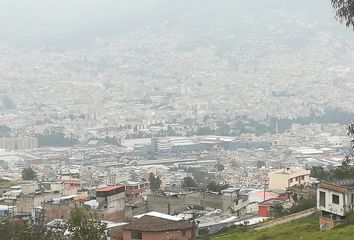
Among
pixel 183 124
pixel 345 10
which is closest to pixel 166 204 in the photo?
pixel 345 10

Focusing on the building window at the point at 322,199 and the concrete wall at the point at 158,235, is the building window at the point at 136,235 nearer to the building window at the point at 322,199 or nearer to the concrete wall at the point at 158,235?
the concrete wall at the point at 158,235

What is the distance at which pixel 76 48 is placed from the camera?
137 metres

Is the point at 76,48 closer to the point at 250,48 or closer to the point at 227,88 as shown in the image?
the point at 250,48

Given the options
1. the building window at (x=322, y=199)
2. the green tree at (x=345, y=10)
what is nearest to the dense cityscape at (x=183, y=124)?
the building window at (x=322, y=199)

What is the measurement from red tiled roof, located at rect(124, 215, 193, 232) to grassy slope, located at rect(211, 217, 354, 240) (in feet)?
3.40

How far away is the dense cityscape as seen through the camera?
1905 cm

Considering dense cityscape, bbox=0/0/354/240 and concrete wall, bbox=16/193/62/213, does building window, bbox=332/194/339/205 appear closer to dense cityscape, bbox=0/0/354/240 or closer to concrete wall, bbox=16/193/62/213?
dense cityscape, bbox=0/0/354/240

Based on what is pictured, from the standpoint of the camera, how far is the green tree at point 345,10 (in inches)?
384

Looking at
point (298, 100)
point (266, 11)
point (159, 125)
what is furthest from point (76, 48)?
point (159, 125)

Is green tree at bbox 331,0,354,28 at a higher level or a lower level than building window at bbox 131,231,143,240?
higher

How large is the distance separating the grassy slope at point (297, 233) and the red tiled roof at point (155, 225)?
104cm

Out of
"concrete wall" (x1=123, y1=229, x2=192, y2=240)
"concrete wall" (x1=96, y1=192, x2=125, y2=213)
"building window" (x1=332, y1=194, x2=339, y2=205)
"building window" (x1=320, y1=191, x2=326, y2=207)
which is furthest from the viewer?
"concrete wall" (x1=96, y1=192, x2=125, y2=213)

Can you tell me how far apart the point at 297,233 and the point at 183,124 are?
59775 mm

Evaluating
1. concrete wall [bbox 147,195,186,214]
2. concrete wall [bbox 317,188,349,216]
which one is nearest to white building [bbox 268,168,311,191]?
concrete wall [bbox 147,195,186,214]
